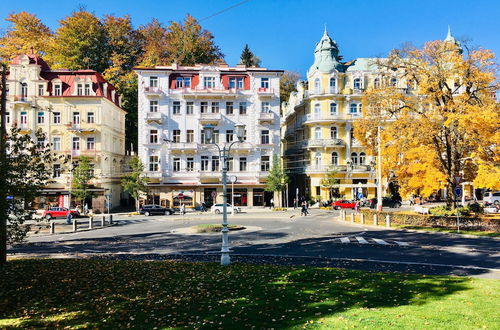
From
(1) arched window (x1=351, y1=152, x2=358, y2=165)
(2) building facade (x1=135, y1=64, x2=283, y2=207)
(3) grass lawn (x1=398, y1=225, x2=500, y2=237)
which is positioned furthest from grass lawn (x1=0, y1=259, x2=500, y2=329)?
(1) arched window (x1=351, y1=152, x2=358, y2=165)

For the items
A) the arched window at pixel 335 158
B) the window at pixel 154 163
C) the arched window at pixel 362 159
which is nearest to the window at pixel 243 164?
the window at pixel 154 163

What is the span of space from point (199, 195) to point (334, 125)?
23031 mm

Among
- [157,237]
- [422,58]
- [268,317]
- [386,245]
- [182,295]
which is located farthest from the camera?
[422,58]

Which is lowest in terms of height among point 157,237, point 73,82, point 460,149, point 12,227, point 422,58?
point 157,237

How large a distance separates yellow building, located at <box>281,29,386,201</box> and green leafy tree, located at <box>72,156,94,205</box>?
94.5 ft

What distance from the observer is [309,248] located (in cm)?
2138

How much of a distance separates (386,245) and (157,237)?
49.6ft

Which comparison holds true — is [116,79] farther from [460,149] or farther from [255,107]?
[460,149]

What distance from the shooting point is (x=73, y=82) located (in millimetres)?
54906

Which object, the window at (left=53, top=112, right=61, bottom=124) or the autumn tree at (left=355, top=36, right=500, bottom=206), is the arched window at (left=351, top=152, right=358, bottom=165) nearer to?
the autumn tree at (left=355, top=36, right=500, bottom=206)

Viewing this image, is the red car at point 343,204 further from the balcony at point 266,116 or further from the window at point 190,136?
the window at point 190,136

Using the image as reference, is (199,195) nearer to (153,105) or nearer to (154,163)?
(154,163)

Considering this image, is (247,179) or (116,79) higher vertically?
(116,79)

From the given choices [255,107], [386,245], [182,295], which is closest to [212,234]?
[386,245]
